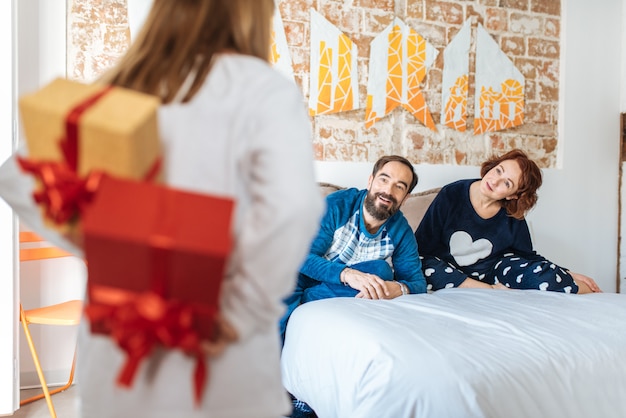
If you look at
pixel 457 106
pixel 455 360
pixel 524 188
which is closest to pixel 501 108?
pixel 457 106

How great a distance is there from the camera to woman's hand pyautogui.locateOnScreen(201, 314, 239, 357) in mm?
661

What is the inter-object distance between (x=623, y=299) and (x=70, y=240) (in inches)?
81.5

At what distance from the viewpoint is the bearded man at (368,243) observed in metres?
2.08

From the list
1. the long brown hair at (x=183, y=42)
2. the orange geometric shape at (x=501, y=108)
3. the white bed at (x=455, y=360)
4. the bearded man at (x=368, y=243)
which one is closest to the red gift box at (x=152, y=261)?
the long brown hair at (x=183, y=42)

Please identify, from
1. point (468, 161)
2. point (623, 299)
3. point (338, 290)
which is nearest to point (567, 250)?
point (468, 161)

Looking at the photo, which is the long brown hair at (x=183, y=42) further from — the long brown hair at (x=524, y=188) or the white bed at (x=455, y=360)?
the long brown hair at (x=524, y=188)

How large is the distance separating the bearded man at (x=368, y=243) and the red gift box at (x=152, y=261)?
4.74 feet

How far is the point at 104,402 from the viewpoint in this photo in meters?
0.72

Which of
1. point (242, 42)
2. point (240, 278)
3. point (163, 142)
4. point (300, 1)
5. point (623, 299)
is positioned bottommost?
point (623, 299)

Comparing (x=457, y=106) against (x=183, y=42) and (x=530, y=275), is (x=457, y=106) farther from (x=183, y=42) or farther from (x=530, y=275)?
(x=183, y=42)

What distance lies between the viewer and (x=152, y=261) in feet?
1.95

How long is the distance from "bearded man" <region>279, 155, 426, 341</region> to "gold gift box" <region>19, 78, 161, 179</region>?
57.2 inches

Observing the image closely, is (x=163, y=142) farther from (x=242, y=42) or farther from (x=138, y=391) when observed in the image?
(x=138, y=391)

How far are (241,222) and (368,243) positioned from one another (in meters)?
1.52
